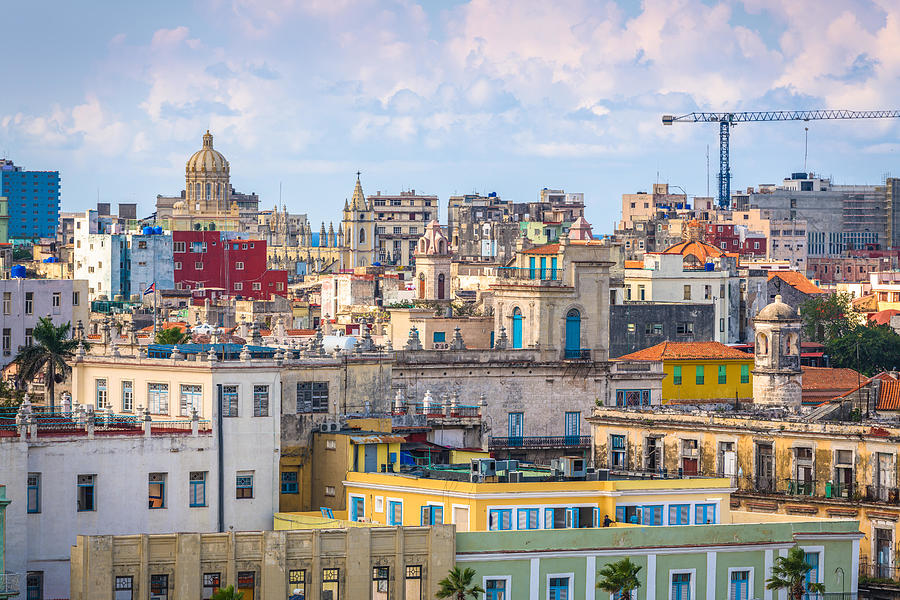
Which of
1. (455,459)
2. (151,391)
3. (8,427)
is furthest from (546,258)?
(8,427)

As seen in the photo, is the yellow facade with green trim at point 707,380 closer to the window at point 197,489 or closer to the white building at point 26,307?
the white building at point 26,307

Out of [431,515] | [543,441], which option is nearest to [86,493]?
[431,515]

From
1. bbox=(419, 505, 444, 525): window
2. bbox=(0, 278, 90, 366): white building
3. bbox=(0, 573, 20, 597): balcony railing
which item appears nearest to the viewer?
bbox=(0, 573, 20, 597): balcony railing

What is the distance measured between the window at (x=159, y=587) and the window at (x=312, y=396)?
1690 cm

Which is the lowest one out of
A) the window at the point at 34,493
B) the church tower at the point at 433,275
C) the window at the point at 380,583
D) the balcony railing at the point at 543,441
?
the window at the point at 380,583

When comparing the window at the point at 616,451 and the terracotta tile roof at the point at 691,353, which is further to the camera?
the terracotta tile roof at the point at 691,353

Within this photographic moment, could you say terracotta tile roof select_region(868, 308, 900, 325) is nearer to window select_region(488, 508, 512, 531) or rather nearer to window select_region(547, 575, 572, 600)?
window select_region(488, 508, 512, 531)

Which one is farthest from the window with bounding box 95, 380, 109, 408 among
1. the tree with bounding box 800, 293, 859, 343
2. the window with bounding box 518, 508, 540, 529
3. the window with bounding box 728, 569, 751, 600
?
the tree with bounding box 800, 293, 859, 343

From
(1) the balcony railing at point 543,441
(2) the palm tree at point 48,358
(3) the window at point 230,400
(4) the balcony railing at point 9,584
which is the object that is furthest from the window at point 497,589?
(2) the palm tree at point 48,358

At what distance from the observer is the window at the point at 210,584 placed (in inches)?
2667

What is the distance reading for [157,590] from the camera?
6725cm

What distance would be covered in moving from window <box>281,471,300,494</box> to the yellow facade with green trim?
137 ft

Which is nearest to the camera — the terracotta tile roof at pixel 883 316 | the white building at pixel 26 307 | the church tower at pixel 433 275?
the white building at pixel 26 307

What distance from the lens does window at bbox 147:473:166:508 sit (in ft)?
241
